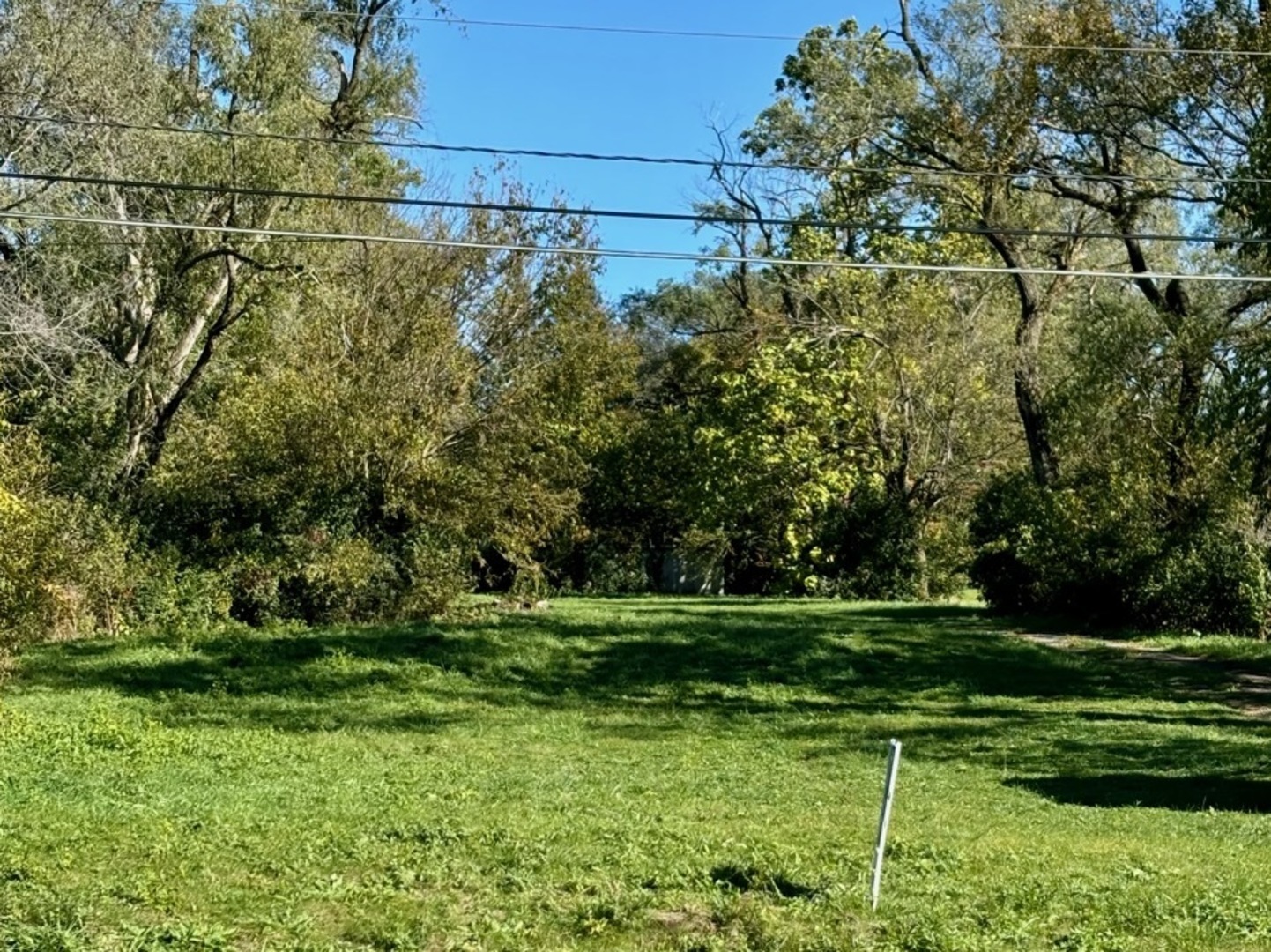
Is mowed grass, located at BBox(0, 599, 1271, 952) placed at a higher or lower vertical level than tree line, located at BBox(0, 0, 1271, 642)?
lower

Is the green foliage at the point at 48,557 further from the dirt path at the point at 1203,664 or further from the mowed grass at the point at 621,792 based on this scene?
the dirt path at the point at 1203,664

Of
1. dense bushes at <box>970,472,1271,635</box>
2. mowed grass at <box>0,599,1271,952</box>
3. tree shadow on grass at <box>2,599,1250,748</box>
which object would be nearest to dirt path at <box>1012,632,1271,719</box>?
mowed grass at <box>0,599,1271,952</box>

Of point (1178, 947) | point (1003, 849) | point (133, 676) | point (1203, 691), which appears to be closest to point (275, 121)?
point (133, 676)

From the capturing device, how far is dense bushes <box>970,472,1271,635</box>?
68.0ft

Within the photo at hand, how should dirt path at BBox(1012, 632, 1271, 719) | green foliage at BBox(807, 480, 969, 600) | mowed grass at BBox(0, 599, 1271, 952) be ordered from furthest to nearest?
green foliage at BBox(807, 480, 969, 600) < dirt path at BBox(1012, 632, 1271, 719) < mowed grass at BBox(0, 599, 1271, 952)

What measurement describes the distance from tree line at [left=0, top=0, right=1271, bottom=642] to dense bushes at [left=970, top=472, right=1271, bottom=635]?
6 centimetres

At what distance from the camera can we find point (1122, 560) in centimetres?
2175

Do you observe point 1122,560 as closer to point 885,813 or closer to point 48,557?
point 48,557

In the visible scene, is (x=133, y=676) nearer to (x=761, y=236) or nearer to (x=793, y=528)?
(x=793, y=528)

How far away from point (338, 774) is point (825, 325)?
75.1 feet

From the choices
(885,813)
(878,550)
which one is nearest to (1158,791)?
(885,813)

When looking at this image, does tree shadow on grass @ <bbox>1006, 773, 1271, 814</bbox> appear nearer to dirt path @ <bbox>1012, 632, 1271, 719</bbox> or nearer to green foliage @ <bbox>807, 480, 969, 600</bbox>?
dirt path @ <bbox>1012, 632, 1271, 719</bbox>

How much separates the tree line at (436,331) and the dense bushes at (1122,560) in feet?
0.20

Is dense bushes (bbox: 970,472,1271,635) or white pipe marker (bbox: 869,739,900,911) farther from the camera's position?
dense bushes (bbox: 970,472,1271,635)
